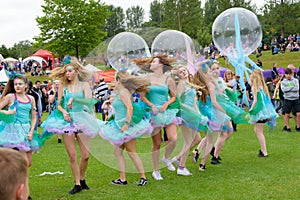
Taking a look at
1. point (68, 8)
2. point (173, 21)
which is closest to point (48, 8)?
point (68, 8)

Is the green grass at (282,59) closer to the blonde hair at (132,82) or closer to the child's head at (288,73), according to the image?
the child's head at (288,73)

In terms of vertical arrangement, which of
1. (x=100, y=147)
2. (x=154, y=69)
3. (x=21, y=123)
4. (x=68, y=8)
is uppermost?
(x=68, y=8)

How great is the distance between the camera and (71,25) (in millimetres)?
46469

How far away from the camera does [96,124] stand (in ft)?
20.9

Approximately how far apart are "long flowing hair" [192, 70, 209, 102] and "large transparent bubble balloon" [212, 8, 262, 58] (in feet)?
8.82

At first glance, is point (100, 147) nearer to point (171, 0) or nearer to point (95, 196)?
point (95, 196)

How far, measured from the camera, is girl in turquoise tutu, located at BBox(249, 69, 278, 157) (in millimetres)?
8789

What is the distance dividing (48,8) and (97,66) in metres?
43.7

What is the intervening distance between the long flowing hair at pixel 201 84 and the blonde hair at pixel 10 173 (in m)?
5.60

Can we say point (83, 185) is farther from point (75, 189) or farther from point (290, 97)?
point (290, 97)

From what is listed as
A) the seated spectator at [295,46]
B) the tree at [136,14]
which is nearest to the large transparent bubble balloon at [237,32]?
the seated spectator at [295,46]

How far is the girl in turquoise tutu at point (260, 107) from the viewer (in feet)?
28.8

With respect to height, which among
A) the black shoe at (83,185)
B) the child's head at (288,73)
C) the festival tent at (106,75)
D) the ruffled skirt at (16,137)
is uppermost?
the festival tent at (106,75)

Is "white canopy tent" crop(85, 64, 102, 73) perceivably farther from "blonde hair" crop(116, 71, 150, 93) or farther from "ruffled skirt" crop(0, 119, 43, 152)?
"ruffled skirt" crop(0, 119, 43, 152)
